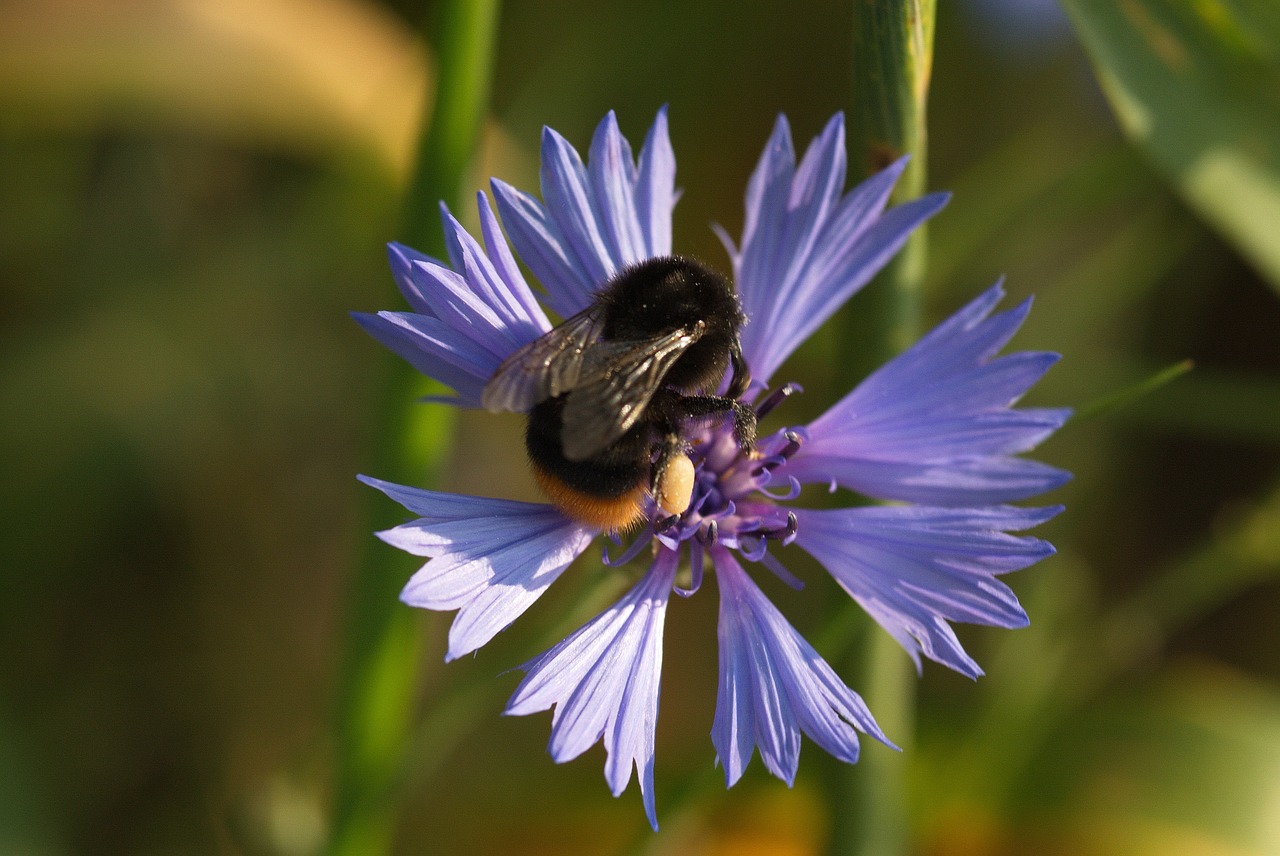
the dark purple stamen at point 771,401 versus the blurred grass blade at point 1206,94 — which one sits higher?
the blurred grass blade at point 1206,94

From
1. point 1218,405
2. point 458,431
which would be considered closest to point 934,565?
point 1218,405

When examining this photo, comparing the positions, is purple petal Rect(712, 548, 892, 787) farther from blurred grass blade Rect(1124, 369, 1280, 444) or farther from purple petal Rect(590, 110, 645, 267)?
blurred grass blade Rect(1124, 369, 1280, 444)

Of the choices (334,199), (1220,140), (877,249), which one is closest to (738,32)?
(334,199)

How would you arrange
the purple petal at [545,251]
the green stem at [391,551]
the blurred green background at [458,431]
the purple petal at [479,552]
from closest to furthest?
the purple petal at [479,552], the purple petal at [545,251], the green stem at [391,551], the blurred green background at [458,431]

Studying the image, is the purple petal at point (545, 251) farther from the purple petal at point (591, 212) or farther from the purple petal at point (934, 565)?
the purple petal at point (934, 565)

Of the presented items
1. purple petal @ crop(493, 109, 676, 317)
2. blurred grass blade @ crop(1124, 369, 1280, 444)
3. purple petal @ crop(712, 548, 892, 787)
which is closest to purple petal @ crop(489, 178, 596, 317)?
purple petal @ crop(493, 109, 676, 317)

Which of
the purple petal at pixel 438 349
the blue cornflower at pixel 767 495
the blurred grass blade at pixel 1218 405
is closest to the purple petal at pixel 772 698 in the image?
the blue cornflower at pixel 767 495

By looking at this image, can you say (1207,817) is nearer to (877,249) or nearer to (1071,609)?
(1071,609)
